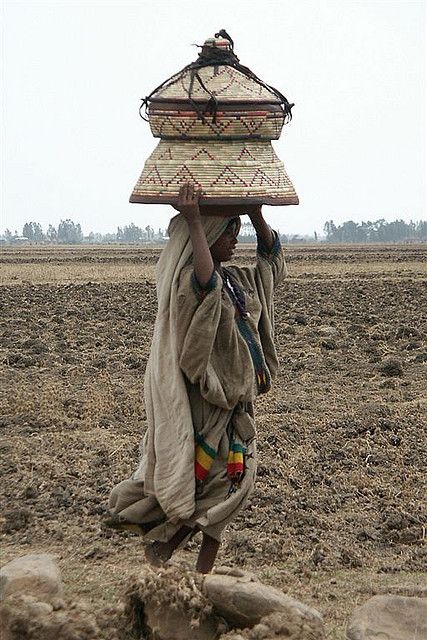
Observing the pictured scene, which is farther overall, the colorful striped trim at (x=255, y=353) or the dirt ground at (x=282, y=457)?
the dirt ground at (x=282, y=457)

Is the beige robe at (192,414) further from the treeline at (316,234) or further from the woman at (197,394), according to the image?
the treeline at (316,234)

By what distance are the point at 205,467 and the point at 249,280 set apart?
2.62ft

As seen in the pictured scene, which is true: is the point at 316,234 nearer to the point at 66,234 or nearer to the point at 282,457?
the point at 66,234

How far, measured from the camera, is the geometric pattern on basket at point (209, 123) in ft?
12.0

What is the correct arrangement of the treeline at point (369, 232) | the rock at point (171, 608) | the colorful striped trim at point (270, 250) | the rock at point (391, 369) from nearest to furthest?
1. the rock at point (171, 608)
2. the colorful striped trim at point (270, 250)
3. the rock at point (391, 369)
4. the treeline at point (369, 232)

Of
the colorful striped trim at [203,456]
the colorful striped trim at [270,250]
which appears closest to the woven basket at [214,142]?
the colorful striped trim at [270,250]

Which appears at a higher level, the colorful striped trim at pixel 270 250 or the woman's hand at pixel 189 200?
the woman's hand at pixel 189 200

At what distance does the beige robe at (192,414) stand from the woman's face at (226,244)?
0.17 feet

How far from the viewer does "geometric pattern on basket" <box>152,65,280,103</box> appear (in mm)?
3674

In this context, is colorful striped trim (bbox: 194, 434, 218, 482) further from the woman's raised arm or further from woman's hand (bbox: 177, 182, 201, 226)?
woman's hand (bbox: 177, 182, 201, 226)

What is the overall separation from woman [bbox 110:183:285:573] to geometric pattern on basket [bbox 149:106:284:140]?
23 centimetres

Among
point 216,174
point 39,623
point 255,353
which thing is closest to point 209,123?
point 216,174

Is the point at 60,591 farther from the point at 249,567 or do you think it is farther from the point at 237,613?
the point at 249,567

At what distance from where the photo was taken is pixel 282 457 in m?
6.35
